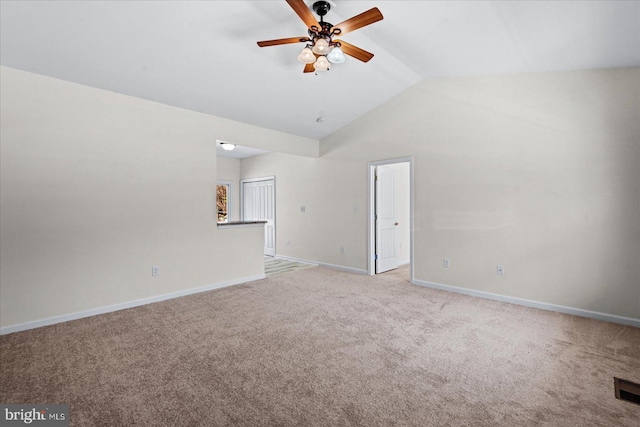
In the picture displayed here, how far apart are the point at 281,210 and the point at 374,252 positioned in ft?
8.47

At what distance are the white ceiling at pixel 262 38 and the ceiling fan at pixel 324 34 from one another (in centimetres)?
46

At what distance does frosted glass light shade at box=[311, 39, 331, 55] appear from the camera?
2498 mm

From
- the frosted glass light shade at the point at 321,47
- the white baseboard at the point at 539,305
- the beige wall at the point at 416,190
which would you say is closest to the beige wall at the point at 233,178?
the beige wall at the point at 416,190

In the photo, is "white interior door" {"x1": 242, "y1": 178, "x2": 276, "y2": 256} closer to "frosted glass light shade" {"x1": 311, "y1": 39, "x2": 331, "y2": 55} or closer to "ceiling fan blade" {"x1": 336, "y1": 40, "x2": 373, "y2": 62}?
"ceiling fan blade" {"x1": 336, "y1": 40, "x2": 373, "y2": 62}

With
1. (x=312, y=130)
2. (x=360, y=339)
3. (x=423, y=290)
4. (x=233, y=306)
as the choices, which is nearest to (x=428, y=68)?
(x=312, y=130)

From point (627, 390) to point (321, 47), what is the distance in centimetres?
331

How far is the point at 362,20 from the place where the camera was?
→ 2.35m

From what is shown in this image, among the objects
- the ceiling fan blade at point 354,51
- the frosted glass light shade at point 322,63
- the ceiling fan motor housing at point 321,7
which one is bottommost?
the frosted glass light shade at point 322,63

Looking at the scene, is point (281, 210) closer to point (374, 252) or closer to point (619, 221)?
point (374, 252)

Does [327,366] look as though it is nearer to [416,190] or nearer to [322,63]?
[322,63]

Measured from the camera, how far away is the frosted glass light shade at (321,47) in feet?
8.20

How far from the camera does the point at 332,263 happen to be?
6.11 meters

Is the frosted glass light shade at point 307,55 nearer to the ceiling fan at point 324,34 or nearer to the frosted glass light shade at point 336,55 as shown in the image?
the ceiling fan at point 324,34

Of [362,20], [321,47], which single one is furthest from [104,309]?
[362,20]
